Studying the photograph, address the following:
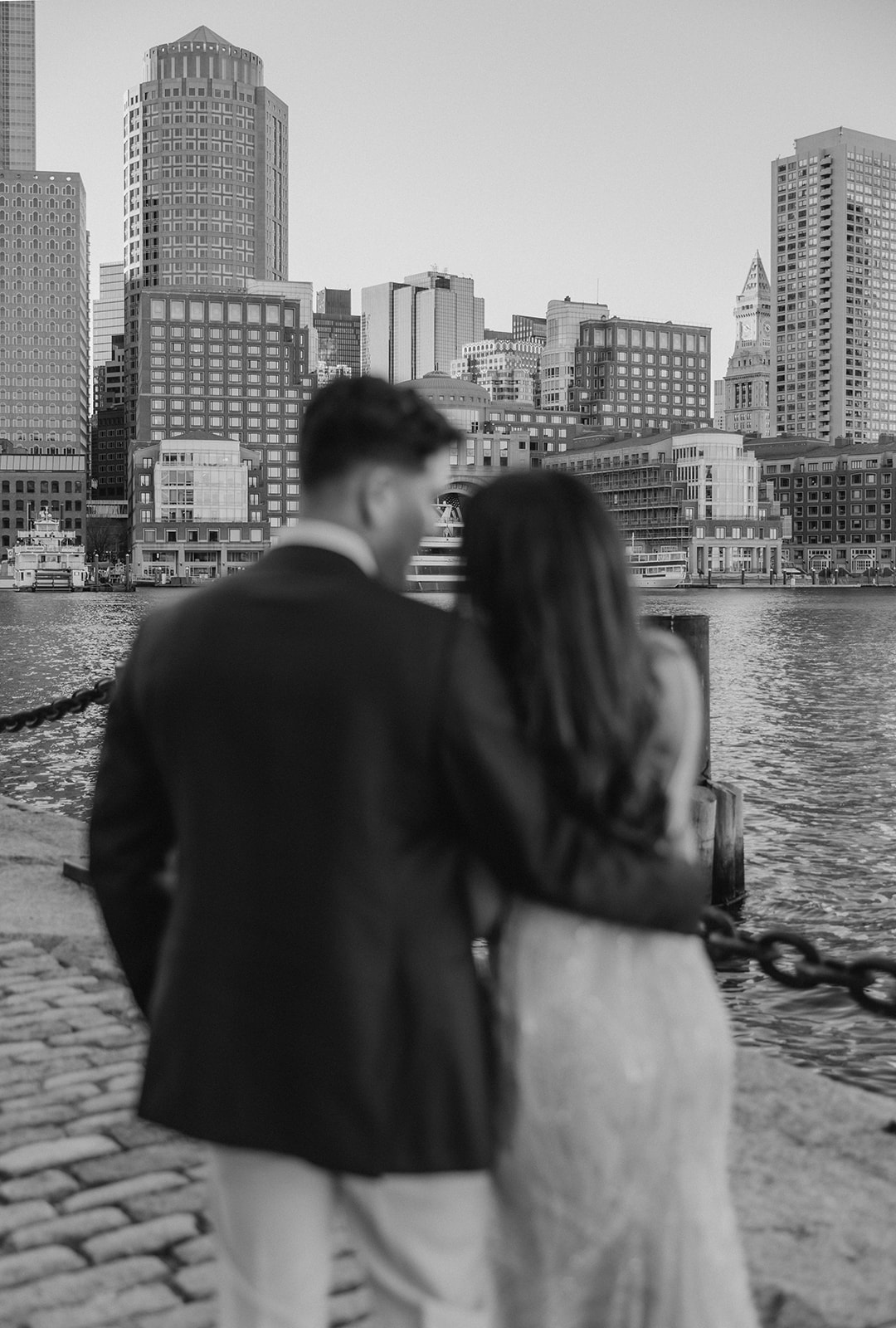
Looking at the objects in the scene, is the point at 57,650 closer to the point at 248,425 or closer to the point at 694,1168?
the point at 694,1168

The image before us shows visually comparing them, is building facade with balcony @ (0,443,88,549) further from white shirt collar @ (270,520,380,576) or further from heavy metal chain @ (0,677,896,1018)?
white shirt collar @ (270,520,380,576)

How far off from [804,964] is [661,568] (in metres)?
161

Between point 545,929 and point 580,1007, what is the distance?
5.0 inches

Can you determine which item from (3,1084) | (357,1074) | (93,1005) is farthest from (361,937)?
(93,1005)

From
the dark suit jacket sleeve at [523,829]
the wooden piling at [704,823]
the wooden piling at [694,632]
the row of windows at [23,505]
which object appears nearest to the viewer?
the dark suit jacket sleeve at [523,829]

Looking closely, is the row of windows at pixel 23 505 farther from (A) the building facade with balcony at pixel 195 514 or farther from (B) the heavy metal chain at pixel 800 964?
(B) the heavy metal chain at pixel 800 964

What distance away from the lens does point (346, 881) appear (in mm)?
2191

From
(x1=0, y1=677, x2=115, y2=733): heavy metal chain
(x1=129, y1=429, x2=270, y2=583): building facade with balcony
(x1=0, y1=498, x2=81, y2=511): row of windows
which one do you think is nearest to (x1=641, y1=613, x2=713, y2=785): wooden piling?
(x1=0, y1=677, x2=115, y2=733): heavy metal chain

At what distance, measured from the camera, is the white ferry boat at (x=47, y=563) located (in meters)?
150

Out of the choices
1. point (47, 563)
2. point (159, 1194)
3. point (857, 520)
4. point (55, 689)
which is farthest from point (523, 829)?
point (857, 520)

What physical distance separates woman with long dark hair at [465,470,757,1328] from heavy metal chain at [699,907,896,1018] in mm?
1468

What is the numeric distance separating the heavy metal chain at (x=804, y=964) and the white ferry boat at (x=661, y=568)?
154 metres

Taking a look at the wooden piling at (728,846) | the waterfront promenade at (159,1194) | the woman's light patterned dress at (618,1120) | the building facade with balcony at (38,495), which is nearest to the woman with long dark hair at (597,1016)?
the woman's light patterned dress at (618,1120)

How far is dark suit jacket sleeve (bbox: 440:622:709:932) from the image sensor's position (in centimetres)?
212
